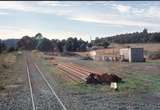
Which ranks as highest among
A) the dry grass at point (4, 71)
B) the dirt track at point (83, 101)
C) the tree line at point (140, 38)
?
the tree line at point (140, 38)

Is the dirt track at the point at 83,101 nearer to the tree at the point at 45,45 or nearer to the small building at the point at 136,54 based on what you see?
the small building at the point at 136,54

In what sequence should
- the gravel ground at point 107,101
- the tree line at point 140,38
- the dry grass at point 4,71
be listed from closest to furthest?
the gravel ground at point 107,101 < the dry grass at point 4,71 < the tree line at point 140,38

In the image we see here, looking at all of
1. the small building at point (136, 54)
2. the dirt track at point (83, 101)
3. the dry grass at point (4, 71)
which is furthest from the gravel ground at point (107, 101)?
the small building at point (136, 54)

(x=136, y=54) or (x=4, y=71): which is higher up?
(x=136, y=54)

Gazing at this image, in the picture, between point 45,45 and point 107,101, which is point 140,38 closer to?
point 45,45

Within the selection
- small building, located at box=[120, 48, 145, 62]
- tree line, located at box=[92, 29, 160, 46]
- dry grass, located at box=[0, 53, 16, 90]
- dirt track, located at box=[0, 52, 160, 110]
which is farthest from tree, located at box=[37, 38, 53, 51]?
dirt track, located at box=[0, 52, 160, 110]

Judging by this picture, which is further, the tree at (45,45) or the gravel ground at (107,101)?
the tree at (45,45)

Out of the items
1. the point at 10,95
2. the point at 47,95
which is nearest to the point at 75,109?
the point at 47,95

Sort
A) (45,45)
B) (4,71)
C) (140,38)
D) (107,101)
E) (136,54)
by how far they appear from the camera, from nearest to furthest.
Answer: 1. (107,101)
2. (4,71)
3. (136,54)
4. (140,38)
5. (45,45)

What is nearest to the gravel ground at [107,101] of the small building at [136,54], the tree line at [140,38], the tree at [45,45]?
the small building at [136,54]

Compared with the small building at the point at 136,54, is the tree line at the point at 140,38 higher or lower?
higher

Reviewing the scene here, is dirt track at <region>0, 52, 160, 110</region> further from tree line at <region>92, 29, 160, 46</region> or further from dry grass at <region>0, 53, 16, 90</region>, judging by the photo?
tree line at <region>92, 29, 160, 46</region>

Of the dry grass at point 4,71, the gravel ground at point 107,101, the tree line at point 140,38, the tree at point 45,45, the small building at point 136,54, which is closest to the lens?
the gravel ground at point 107,101

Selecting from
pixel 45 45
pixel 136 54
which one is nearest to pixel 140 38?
pixel 45 45
